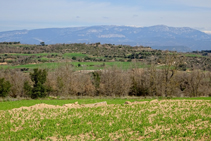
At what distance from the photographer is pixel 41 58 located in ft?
335

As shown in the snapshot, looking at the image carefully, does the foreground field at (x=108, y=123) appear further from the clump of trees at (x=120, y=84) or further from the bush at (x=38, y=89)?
the clump of trees at (x=120, y=84)

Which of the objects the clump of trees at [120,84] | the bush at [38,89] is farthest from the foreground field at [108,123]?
the clump of trees at [120,84]

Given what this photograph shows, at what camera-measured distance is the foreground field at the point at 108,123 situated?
15227mm


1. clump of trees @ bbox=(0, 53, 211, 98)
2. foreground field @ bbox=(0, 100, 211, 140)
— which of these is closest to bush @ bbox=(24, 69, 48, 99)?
clump of trees @ bbox=(0, 53, 211, 98)

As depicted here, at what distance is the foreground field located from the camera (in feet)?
50.0

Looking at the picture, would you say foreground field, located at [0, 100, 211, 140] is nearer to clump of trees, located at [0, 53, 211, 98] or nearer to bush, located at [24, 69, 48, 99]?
bush, located at [24, 69, 48, 99]

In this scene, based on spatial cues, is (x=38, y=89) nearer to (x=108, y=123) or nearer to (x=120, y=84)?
(x=120, y=84)

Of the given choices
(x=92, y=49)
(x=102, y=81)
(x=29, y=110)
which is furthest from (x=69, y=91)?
(x=92, y=49)

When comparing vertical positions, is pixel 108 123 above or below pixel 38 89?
above

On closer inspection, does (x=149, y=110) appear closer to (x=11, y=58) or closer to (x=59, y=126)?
(x=59, y=126)

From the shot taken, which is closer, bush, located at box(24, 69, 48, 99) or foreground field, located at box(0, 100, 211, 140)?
foreground field, located at box(0, 100, 211, 140)

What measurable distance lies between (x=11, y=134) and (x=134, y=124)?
925 centimetres

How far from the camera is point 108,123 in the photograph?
17484 mm

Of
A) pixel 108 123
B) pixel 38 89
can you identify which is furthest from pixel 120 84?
pixel 108 123
